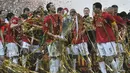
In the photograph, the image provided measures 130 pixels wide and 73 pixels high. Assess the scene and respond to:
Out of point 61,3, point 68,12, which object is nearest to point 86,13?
point 68,12

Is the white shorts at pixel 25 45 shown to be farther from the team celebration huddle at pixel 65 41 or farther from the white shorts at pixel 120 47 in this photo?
the white shorts at pixel 120 47

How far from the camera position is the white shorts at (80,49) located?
13898mm

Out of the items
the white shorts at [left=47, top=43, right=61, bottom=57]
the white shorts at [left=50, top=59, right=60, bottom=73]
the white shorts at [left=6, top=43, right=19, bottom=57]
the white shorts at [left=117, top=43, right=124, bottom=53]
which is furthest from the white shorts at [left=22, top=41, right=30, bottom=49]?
the white shorts at [left=117, top=43, right=124, bottom=53]

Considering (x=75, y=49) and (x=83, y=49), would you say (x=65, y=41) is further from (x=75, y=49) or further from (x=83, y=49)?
(x=83, y=49)

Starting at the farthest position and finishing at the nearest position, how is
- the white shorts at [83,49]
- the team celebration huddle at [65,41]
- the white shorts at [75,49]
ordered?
the white shorts at [75,49] → the white shorts at [83,49] → the team celebration huddle at [65,41]

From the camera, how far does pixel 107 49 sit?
1288cm

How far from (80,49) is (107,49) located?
49.6 inches

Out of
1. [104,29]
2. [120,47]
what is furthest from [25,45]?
[120,47]

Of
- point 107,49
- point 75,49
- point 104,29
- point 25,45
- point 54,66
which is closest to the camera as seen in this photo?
point 107,49

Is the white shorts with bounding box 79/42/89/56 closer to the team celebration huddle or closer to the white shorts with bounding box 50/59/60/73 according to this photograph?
the team celebration huddle

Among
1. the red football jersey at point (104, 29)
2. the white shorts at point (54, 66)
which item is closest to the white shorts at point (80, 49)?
the white shorts at point (54, 66)

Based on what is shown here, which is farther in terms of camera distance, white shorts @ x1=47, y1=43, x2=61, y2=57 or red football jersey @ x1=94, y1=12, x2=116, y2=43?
white shorts @ x1=47, y1=43, x2=61, y2=57

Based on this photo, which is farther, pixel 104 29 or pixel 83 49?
pixel 83 49

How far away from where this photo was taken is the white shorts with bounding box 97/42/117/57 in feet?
42.3
